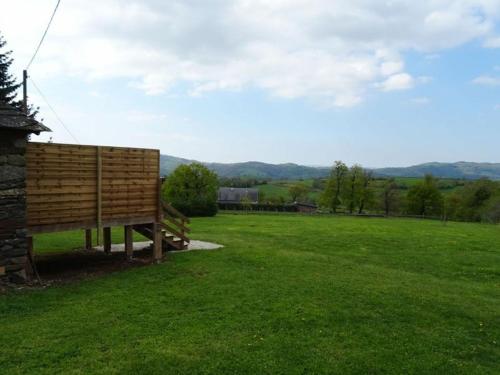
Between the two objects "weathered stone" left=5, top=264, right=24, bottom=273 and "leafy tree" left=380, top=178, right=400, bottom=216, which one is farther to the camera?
"leafy tree" left=380, top=178, right=400, bottom=216

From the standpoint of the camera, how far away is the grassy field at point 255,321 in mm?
6406

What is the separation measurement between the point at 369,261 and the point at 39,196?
40.1 feet

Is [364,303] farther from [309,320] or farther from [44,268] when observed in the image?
[44,268]

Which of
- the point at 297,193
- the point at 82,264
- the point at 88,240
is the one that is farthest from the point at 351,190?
the point at 82,264

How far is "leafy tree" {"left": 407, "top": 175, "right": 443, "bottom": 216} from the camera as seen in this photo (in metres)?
72.8

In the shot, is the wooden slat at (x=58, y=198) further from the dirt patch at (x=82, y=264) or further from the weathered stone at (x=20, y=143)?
the dirt patch at (x=82, y=264)

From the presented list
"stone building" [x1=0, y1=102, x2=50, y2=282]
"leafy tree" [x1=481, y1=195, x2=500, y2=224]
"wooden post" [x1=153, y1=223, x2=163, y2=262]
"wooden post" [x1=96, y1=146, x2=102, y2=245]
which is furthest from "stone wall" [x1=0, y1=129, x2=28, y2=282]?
"leafy tree" [x1=481, y1=195, x2=500, y2=224]

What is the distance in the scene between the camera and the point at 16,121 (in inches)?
390

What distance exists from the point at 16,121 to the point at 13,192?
5.97 ft

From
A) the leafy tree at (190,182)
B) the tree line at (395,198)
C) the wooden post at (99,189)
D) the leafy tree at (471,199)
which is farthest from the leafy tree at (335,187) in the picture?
the wooden post at (99,189)

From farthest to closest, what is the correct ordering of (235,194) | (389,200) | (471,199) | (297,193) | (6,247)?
(297,193) < (235,194) < (389,200) < (471,199) < (6,247)

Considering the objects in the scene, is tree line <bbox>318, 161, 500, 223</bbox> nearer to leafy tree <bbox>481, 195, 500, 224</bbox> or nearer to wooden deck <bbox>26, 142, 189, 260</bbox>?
leafy tree <bbox>481, 195, 500, 224</bbox>

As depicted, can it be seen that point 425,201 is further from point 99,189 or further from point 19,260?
point 19,260

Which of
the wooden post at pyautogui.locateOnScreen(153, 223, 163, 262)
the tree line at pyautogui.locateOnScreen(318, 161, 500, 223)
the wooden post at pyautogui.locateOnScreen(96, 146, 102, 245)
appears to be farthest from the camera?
the tree line at pyautogui.locateOnScreen(318, 161, 500, 223)
